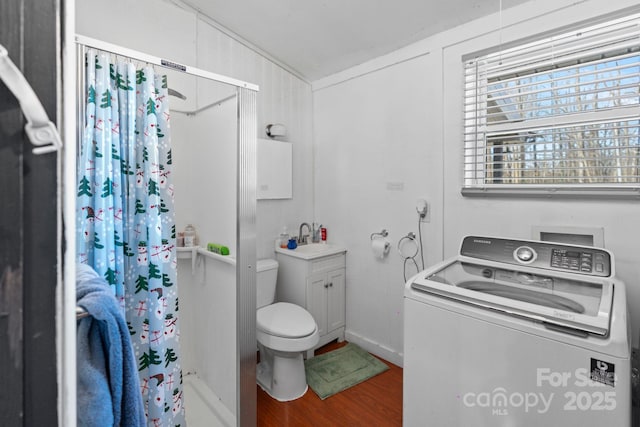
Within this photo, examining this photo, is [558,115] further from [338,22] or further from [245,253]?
[245,253]

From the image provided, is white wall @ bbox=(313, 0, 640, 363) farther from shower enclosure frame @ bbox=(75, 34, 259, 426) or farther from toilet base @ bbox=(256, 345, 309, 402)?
shower enclosure frame @ bbox=(75, 34, 259, 426)

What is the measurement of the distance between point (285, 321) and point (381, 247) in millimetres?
915

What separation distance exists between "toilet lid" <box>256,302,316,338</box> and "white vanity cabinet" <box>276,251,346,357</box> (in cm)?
22

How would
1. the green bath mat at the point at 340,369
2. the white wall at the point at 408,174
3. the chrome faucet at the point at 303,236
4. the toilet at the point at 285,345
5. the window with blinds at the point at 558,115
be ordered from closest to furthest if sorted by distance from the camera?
the window with blinds at the point at 558,115 < the white wall at the point at 408,174 < the toilet at the point at 285,345 < the green bath mat at the point at 340,369 < the chrome faucet at the point at 303,236

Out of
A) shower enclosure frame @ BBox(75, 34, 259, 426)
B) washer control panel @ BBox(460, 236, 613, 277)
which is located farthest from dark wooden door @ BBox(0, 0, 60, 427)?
washer control panel @ BBox(460, 236, 613, 277)

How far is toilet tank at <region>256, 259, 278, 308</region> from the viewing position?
2414mm

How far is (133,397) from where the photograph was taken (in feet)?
2.10

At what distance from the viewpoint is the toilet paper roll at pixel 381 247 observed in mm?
2455

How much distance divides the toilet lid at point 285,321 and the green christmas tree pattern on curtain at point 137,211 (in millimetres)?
732

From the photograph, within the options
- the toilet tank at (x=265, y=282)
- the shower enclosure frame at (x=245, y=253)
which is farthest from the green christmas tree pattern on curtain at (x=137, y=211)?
the toilet tank at (x=265, y=282)

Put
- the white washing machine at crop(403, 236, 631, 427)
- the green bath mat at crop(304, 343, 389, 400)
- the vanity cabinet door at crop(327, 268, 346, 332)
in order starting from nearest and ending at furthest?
the white washing machine at crop(403, 236, 631, 427) < the green bath mat at crop(304, 343, 389, 400) < the vanity cabinet door at crop(327, 268, 346, 332)

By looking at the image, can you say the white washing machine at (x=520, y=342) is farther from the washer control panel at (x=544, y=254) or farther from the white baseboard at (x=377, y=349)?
the white baseboard at (x=377, y=349)

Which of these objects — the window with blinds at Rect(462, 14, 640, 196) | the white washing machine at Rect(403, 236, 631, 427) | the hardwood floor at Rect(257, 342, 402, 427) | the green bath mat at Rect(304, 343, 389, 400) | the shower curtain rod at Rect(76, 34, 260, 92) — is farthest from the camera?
the green bath mat at Rect(304, 343, 389, 400)

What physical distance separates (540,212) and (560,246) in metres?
0.33
